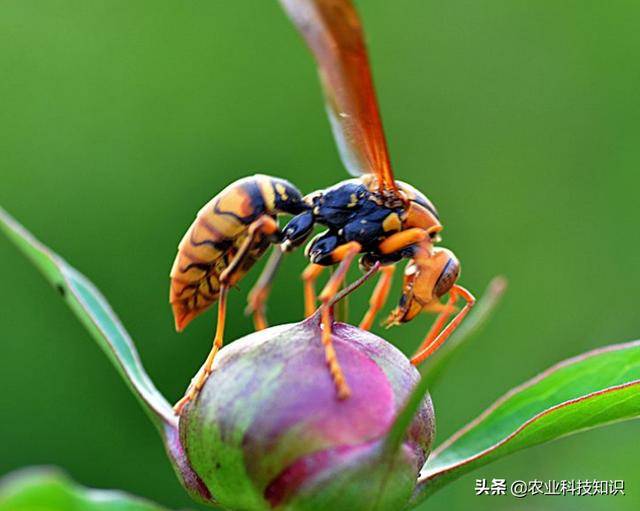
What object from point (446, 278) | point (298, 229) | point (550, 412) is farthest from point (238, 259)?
point (550, 412)

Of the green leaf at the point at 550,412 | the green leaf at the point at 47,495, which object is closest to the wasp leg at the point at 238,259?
the green leaf at the point at 550,412

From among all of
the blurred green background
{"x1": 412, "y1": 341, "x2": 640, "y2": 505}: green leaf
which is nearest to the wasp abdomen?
{"x1": 412, "y1": 341, "x2": 640, "y2": 505}: green leaf

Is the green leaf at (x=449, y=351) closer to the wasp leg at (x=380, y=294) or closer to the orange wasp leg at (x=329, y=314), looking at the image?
the orange wasp leg at (x=329, y=314)

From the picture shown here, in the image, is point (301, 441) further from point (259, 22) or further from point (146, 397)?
point (259, 22)

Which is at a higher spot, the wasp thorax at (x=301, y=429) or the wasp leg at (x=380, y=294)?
the wasp thorax at (x=301, y=429)

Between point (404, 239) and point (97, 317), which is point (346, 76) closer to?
point (404, 239)

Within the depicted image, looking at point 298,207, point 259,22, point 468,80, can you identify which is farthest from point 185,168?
point 298,207
